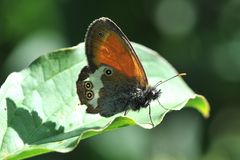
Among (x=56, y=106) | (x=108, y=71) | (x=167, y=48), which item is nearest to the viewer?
(x=56, y=106)

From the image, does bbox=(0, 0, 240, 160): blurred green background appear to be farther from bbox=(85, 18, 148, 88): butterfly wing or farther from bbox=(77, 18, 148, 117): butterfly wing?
bbox=(85, 18, 148, 88): butterfly wing

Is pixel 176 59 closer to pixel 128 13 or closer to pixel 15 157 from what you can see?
pixel 128 13

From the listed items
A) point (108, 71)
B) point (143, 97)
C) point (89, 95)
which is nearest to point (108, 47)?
point (108, 71)

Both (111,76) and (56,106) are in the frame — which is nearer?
(56,106)

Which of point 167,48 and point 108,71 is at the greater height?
point 108,71

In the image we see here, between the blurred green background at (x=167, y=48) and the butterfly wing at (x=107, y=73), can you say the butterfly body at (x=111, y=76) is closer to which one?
the butterfly wing at (x=107, y=73)

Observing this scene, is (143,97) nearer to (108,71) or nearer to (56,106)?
(108,71)

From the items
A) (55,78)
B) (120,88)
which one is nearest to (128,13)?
(120,88)

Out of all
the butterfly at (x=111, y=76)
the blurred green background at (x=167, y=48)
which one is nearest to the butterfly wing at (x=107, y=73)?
the butterfly at (x=111, y=76)
